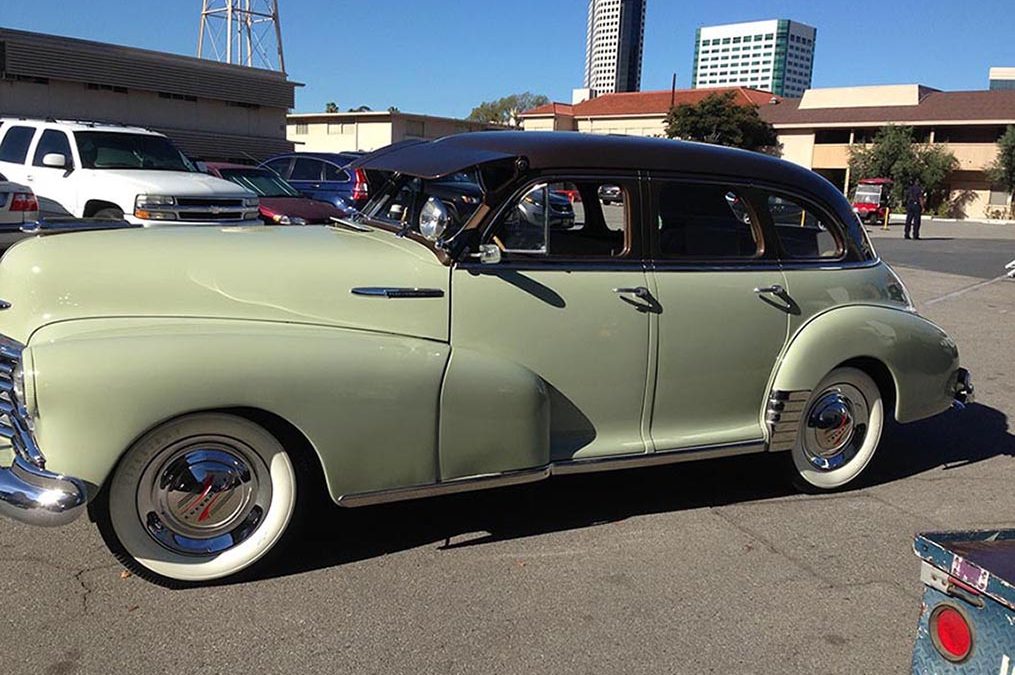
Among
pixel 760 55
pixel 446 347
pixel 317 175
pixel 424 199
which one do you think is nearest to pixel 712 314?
pixel 446 347

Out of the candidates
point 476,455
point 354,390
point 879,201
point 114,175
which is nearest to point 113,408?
point 354,390

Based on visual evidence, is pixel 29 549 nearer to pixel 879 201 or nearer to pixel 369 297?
pixel 369 297

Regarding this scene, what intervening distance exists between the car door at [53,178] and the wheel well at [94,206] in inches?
5.8

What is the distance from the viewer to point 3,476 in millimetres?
2998

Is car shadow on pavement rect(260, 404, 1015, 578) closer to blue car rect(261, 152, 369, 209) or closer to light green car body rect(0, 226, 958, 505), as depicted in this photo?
light green car body rect(0, 226, 958, 505)

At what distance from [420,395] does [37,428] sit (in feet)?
4.58

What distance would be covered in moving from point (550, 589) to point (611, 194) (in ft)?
6.45

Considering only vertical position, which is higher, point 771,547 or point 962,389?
point 962,389

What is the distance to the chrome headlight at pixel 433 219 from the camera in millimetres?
3990

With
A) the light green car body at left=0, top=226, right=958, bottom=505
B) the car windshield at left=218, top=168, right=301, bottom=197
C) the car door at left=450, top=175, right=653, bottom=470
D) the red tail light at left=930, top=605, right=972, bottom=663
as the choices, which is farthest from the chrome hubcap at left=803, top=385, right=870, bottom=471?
the car windshield at left=218, top=168, right=301, bottom=197

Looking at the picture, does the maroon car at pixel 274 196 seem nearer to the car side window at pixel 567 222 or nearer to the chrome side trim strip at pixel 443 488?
the car side window at pixel 567 222

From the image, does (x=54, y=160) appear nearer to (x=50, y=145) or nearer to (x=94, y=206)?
(x=94, y=206)

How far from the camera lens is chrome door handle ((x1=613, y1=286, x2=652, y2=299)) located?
4.00m

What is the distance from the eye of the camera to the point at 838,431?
15.6ft
